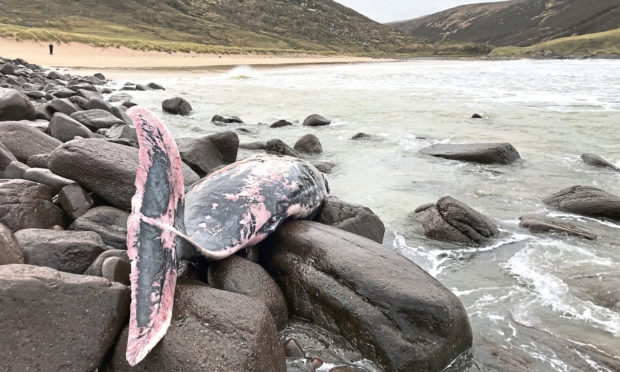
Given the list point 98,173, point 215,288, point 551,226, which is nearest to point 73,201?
point 98,173

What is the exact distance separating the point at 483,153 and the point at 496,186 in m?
1.47

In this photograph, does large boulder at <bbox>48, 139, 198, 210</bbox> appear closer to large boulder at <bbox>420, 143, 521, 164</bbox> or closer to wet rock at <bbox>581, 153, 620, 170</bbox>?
large boulder at <bbox>420, 143, 521, 164</bbox>

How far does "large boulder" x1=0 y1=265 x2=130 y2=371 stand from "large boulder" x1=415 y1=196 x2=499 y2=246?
378cm

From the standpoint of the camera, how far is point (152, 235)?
100 inches

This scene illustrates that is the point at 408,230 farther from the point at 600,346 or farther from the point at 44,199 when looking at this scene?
the point at 44,199

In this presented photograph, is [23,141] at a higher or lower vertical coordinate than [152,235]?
lower

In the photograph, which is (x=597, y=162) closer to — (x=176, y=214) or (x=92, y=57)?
(x=176, y=214)

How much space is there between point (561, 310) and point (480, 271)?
835 millimetres

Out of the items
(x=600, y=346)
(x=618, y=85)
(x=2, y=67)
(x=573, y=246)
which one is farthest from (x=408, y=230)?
(x=618, y=85)

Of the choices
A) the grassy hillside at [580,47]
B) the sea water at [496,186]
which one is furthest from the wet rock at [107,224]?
the grassy hillside at [580,47]

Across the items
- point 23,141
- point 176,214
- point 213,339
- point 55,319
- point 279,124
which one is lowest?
point 279,124

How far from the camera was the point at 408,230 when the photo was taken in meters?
5.50

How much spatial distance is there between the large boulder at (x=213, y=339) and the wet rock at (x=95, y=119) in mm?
6501

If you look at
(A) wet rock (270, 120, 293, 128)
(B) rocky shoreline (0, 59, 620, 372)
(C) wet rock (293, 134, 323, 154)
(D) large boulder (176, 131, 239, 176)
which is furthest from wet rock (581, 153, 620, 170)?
(A) wet rock (270, 120, 293, 128)
